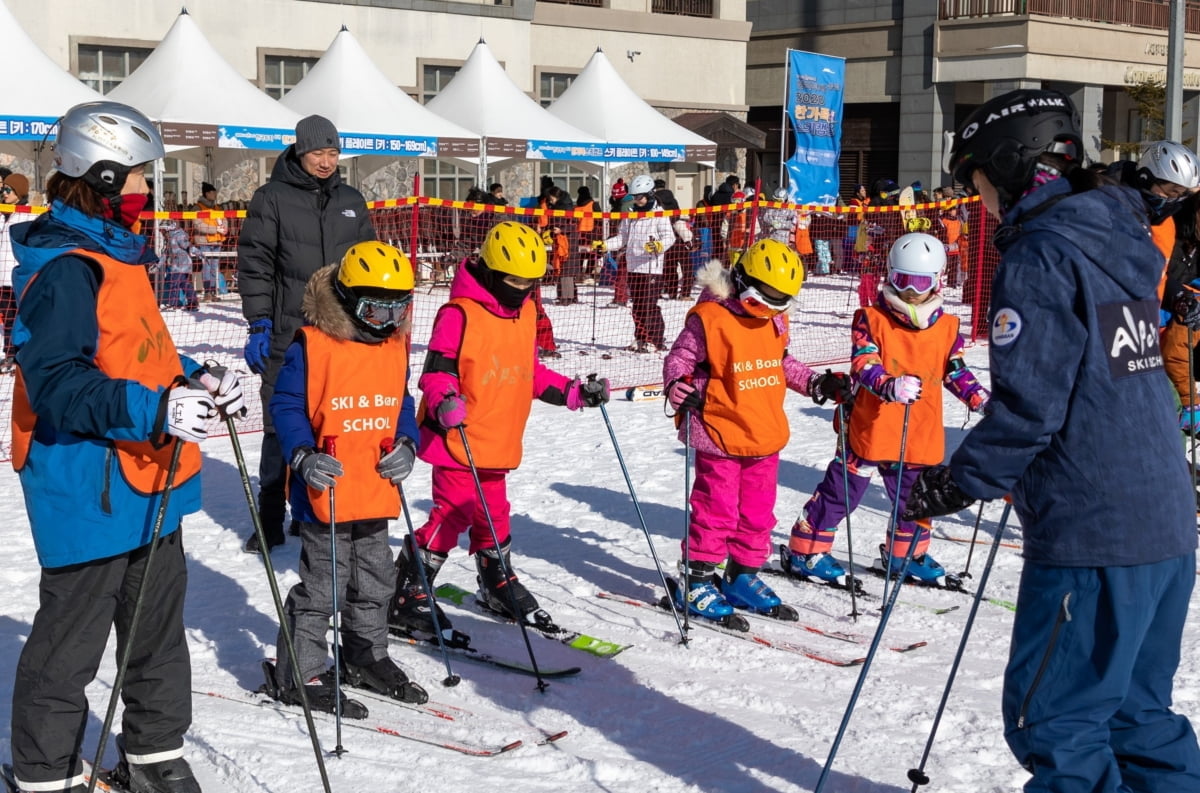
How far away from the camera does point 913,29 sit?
31.3 metres

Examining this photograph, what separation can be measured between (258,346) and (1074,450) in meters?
4.14

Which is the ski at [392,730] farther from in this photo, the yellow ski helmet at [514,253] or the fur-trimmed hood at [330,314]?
the yellow ski helmet at [514,253]

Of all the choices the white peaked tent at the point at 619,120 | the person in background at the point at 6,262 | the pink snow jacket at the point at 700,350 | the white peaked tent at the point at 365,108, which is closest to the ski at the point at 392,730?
the pink snow jacket at the point at 700,350

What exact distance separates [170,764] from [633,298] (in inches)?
445

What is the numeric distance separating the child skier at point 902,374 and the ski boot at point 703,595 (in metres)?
0.76

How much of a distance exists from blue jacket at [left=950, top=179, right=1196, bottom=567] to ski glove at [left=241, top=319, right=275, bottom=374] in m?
3.94

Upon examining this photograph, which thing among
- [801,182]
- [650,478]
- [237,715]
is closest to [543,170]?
[801,182]

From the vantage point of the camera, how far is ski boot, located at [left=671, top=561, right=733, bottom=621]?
5.54 metres

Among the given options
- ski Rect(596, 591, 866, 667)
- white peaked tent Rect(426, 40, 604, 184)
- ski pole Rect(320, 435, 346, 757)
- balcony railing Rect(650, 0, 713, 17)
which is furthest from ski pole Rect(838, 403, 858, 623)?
balcony railing Rect(650, 0, 713, 17)

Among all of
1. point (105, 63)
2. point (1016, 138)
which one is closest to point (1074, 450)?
point (1016, 138)

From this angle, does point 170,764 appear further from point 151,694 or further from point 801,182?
point 801,182

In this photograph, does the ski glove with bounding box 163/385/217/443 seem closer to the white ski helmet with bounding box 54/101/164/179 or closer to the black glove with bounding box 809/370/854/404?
the white ski helmet with bounding box 54/101/164/179

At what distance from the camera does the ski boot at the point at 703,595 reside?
5543mm

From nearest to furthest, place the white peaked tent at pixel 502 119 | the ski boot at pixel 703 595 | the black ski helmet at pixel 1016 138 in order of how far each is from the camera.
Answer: the black ski helmet at pixel 1016 138, the ski boot at pixel 703 595, the white peaked tent at pixel 502 119
